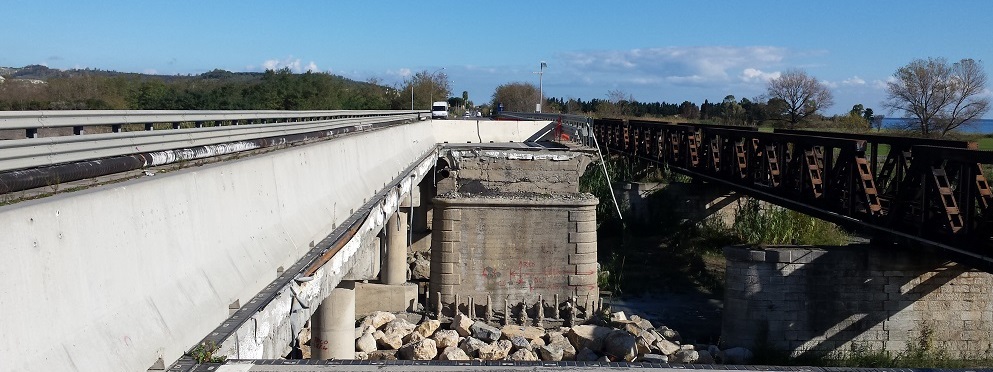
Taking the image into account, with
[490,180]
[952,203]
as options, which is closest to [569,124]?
[490,180]

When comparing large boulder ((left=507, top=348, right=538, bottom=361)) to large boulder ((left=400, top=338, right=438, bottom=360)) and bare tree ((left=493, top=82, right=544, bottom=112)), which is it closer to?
large boulder ((left=400, top=338, right=438, bottom=360))

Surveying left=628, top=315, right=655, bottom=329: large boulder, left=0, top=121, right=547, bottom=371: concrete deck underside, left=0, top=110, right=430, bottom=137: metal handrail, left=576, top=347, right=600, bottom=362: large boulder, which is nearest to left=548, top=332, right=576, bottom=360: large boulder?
left=576, top=347, right=600, bottom=362: large boulder

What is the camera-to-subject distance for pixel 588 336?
22.1 metres

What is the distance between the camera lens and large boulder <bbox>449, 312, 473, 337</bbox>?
2309 cm

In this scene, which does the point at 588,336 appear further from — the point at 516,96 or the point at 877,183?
the point at 516,96

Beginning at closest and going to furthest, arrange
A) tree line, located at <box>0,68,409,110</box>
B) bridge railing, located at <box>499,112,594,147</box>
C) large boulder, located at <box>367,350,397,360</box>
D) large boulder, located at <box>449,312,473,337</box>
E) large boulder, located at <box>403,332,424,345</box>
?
large boulder, located at <box>367,350,397,360</box> < large boulder, located at <box>403,332,424,345</box> < large boulder, located at <box>449,312,473,337</box> < tree line, located at <box>0,68,409,110</box> < bridge railing, located at <box>499,112,594,147</box>

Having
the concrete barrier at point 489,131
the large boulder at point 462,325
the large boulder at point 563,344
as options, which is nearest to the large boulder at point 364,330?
the large boulder at point 462,325

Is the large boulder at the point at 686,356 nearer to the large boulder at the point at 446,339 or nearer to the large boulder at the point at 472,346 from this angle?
the large boulder at the point at 472,346

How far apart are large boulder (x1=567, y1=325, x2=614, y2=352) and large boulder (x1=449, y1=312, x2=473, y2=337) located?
2.46 m

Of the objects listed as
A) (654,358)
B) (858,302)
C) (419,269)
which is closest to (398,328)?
(654,358)

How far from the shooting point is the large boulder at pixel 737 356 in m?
19.4

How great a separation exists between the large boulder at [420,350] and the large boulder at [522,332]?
9.26ft

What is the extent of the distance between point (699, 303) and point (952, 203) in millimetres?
10569

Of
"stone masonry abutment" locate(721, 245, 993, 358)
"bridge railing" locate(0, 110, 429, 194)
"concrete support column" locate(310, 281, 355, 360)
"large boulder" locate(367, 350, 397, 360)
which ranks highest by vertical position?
"bridge railing" locate(0, 110, 429, 194)
